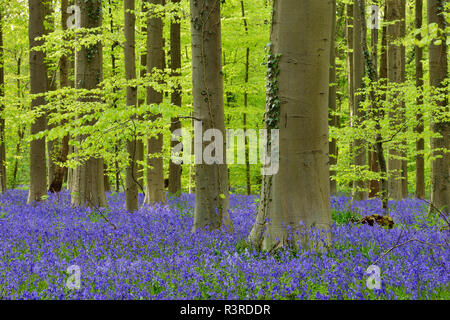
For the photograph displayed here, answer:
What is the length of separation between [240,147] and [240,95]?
257 cm

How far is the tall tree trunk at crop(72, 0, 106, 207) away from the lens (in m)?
11.3

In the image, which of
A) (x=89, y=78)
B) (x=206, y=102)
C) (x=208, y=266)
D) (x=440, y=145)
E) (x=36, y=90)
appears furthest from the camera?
(x=36, y=90)

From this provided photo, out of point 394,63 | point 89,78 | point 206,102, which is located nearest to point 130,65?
point 89,78

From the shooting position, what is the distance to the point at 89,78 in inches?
445

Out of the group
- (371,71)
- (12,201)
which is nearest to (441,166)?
(371,71)

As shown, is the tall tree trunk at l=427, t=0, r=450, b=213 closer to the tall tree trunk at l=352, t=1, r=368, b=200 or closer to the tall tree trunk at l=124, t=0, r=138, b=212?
the tall tree trunk at l=352, t=1, r=368, b=200

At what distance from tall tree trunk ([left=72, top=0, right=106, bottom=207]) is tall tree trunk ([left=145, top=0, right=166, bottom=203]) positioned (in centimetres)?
136

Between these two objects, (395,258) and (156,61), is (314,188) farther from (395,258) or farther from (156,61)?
(156,61)

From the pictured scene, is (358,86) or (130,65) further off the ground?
Answer: (358,86)

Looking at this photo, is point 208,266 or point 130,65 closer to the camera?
point 208,266

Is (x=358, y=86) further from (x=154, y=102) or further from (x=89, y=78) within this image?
(x=89, y=78)

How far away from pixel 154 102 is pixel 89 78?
1.86 meters

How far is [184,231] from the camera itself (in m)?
6.95

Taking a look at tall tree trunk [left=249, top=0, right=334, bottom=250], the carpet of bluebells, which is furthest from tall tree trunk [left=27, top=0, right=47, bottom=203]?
tall tree trunk [left=249, top=0, right=334, bottom=250]
